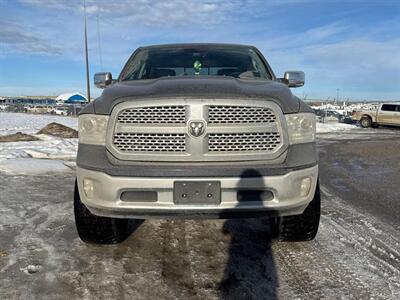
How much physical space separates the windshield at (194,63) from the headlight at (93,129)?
1.37 m

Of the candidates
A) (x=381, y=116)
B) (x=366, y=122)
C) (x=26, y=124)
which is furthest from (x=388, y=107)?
(x=26, y=124)

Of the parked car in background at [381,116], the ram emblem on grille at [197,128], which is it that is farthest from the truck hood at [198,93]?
the parked car in background at [381,116]

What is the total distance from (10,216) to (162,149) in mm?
2316

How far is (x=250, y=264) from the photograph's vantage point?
300 cm

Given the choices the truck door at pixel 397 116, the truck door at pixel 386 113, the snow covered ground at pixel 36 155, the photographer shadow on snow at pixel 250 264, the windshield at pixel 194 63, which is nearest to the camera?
the photographer shadow on snow at pixel 250 264

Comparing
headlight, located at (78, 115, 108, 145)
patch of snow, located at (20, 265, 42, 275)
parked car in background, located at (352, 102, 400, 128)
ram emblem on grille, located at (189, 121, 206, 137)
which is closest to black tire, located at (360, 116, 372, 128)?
parked car in background, located at (352, 102, 400, 128)

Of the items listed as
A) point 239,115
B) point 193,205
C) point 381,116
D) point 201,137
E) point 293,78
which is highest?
point 293,78

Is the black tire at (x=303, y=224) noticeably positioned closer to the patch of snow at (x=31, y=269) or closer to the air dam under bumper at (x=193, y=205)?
the air dam under bumper at (x=193, y=205)

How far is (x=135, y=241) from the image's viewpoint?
352cm

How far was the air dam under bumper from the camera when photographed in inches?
105

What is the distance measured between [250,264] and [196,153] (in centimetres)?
100

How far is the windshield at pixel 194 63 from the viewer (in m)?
4.31

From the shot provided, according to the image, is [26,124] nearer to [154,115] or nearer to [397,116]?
[154,115]

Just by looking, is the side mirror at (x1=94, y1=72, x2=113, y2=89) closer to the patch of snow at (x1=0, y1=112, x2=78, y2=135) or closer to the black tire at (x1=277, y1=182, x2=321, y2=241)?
the black tire at (x1=277, y1=182, x2=321, y2=241)
